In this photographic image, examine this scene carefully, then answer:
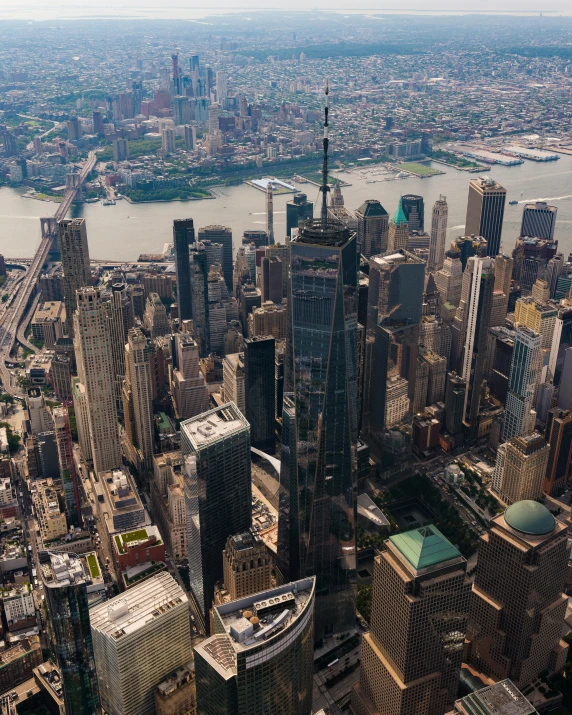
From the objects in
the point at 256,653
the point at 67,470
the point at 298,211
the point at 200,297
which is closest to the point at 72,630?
the point at 256,653

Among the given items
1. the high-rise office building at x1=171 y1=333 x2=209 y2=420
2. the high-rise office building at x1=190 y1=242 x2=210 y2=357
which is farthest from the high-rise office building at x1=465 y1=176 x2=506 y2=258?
the high-rise office building at x1=171 y1=333 x2=209 y2=420

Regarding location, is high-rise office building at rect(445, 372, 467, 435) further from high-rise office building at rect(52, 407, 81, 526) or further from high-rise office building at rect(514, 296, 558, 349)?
high-rise office building at rect(52, 407, 81, 526)

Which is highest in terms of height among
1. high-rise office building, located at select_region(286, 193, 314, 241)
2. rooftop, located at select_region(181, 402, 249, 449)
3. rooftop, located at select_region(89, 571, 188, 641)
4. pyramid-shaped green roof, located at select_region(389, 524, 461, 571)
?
rooftop, located at select_region(181, 402, 249, 449)

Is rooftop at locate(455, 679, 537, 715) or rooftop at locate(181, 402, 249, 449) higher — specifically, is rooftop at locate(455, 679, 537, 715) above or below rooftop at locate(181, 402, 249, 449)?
below

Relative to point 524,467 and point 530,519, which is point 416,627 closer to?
point 530,519

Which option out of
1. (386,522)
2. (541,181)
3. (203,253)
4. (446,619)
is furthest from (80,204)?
(446,619)

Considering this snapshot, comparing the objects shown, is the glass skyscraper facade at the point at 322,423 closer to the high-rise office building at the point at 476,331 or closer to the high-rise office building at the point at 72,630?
the high-rise office building at the point at 72,630
